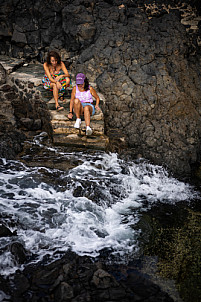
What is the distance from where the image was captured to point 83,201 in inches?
177

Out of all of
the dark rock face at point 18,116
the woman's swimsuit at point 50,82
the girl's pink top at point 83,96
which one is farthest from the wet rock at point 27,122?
the girl's pink top at point 83,96

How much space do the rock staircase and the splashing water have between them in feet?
1.23

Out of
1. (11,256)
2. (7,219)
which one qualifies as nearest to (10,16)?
(7,219)

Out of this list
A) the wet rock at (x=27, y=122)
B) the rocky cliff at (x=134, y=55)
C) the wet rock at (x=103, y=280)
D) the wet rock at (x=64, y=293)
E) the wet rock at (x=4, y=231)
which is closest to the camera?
the wet rock at (x=64, y=293)

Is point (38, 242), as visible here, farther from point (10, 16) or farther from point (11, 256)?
point (10, 16)

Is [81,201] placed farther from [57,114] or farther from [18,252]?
[57,114]

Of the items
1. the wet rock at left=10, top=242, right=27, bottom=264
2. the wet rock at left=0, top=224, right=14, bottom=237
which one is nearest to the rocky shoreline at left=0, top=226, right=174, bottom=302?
the wet rock at left=10, top=242, right=27, bottom=264

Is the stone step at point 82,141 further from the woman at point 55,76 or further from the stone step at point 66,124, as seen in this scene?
the woman at point 55,76

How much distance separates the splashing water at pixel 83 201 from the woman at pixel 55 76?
1846mm

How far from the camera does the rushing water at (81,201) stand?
3.65 meters

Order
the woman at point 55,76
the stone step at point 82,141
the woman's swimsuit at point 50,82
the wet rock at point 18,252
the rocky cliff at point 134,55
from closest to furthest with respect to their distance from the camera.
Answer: the wet rock at point 18,252 < the stone step at point 82,141 < the woman at point 55,76 < the woman's swimsuit at point 50,82 < the rocky cliff at point 134,55

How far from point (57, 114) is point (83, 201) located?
2.52 m

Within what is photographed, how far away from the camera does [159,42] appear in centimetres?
779

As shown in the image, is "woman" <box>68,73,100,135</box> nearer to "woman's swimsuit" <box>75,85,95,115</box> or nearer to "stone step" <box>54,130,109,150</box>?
"woman's swimsuit" <box>75,85,95,115</box>
